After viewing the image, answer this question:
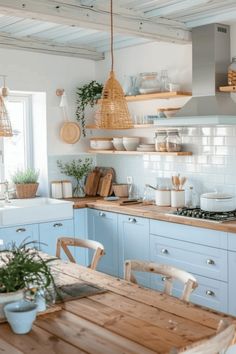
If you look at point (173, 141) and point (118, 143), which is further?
point (118, 143)

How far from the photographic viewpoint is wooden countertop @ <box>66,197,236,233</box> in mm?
4359

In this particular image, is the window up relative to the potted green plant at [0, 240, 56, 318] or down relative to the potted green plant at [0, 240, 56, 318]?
up

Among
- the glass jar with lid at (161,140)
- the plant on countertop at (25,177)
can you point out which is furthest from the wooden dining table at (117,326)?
the plant on countertop at (25,177)

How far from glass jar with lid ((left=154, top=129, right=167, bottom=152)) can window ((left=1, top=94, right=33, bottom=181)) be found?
1.69 meters

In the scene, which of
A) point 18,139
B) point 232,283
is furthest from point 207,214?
point 18,139

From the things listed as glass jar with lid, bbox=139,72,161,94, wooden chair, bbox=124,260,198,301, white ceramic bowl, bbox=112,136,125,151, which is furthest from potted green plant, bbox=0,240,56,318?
white ceramic bowl, bbox=112,136,125,151

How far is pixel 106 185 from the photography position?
6.30m

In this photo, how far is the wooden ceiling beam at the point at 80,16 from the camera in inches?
147

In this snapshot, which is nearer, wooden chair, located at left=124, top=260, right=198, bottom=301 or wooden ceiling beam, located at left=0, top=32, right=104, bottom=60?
wooden chair, located at left=124, top=260, right=198, bottom=301

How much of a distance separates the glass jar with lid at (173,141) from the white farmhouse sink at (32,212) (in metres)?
1.22

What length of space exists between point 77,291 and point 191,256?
6.59 feet

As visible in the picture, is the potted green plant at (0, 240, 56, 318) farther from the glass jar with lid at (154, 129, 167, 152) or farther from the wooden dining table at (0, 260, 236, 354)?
the glass jar with lid at (154, 129, 167, 152)

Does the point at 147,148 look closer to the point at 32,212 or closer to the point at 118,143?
the point at 118,143

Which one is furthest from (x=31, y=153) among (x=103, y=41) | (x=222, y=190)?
(x=222, y=190)
